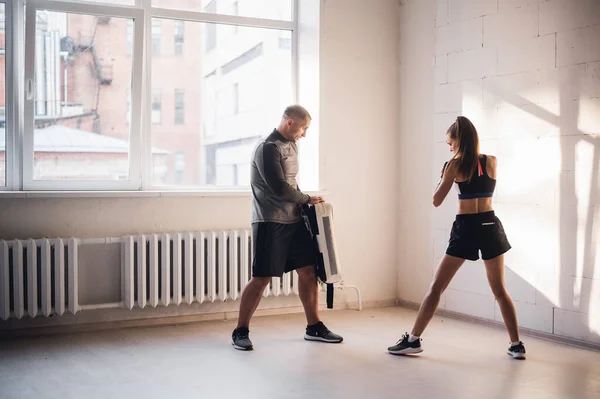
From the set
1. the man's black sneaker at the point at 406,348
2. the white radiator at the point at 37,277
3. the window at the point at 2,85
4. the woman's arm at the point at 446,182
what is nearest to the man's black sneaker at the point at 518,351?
the man's black sneaker at the point at 406,348

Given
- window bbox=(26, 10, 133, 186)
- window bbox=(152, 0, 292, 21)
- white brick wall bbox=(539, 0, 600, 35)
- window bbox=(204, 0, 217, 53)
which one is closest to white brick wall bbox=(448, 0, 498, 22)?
white brick wall bbox=(539, 0, 600, 35)

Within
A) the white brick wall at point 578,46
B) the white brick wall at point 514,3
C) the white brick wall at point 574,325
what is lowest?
the white brick wall at point 574,325

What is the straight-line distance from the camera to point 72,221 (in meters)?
4.48

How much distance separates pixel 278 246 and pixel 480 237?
1149 mm

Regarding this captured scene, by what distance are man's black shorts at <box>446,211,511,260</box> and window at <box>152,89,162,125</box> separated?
235 centimetres

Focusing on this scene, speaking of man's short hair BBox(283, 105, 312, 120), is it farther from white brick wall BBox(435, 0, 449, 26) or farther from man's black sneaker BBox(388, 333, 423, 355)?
white brick wall BBox(435, 0, 449, 26)

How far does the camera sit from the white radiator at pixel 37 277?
416 centimetres

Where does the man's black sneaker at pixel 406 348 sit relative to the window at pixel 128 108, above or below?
below

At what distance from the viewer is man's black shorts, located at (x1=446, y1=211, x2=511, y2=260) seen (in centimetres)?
364

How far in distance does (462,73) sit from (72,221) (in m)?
2.93

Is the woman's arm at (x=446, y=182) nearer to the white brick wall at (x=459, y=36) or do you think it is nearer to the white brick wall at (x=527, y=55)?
the white brick wall at (x=527, y=55)

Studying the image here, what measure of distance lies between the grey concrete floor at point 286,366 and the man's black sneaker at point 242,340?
57 mm

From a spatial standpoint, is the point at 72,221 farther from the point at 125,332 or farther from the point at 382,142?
the point at 382,142

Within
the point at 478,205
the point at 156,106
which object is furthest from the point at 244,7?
the point at 478,205
